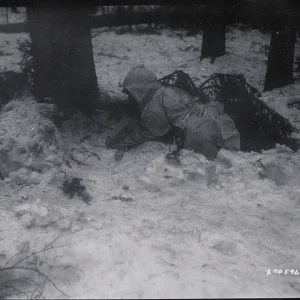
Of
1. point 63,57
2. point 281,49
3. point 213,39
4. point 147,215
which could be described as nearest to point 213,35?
point 213,39

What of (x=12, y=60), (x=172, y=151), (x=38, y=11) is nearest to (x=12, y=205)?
(x=172, y=151)

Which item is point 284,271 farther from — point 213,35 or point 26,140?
point 213,35

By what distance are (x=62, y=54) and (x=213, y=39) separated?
12.7 ft

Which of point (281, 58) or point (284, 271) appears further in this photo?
point (281, 58)

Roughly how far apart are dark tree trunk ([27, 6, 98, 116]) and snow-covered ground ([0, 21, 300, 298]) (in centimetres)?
33

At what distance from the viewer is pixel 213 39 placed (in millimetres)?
7688

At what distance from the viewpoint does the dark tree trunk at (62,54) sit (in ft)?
16.5

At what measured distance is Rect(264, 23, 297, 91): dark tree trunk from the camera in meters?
6.20

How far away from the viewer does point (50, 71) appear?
5.05m

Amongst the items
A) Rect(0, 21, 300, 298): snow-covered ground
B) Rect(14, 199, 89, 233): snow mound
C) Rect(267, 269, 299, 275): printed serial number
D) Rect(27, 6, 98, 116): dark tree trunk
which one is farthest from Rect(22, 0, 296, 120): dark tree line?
Rect(267, 269, 299, 275): printed serial number

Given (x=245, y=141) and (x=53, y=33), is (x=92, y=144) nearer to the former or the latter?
(x=53, y=33)

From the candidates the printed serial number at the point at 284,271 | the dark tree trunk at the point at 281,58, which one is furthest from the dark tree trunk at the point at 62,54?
the printed serial number at the point at 284,271

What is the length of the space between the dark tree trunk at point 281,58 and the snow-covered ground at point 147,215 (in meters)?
0.80

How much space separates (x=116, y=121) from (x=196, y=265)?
114 inches
